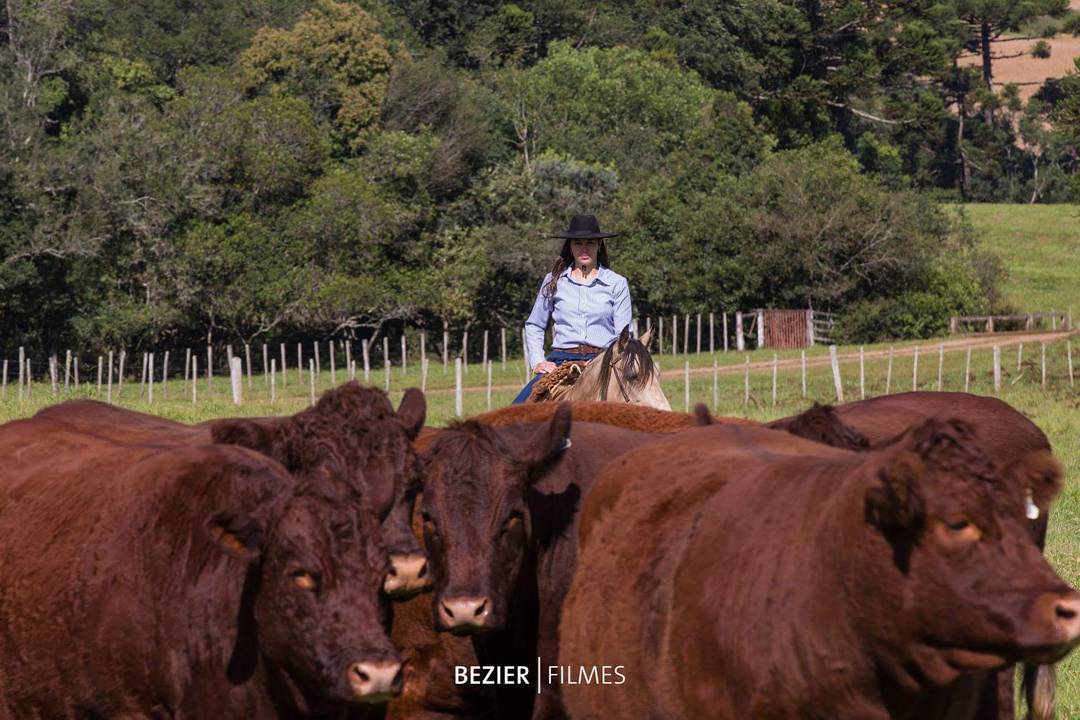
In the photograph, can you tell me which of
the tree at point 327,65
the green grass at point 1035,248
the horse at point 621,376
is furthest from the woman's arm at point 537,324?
the green grass at point 1035,248

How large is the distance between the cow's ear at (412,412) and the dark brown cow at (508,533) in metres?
0.28

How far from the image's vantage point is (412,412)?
6.48 meters

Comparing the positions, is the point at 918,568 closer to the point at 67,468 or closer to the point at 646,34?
the point at 67,468

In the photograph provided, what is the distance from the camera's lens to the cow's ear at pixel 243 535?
541cm

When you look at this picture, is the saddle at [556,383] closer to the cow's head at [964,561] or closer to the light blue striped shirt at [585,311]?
the light blue striped shirt at [585,311]

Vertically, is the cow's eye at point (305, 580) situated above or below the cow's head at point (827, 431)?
below

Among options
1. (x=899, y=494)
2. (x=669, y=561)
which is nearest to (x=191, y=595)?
(x=669, y=561)

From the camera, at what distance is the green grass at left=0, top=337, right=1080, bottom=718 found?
24859 millimetres

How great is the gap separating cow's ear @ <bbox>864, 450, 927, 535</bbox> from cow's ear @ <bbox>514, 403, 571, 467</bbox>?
2597mm

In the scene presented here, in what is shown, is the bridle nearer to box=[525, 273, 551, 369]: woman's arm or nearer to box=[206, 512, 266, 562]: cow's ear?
box=[525, 273, 551, 369]: woman's arm

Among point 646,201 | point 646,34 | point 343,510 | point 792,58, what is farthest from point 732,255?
point 343,510

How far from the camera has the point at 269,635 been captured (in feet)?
17.7

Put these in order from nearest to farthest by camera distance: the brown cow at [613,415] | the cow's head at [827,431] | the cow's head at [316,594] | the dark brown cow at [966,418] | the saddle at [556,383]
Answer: the cow's head at [316,594], the cow's head at [827,431], the dark brown cow at [966,418], the brown cow at [613,415], the saddle at [556,383]

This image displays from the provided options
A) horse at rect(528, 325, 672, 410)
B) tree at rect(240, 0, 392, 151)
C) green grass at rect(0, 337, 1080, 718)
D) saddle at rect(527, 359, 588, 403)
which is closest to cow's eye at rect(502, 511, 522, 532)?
horse at rect(528, 325, 672, 410)
